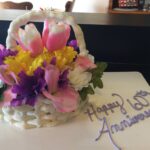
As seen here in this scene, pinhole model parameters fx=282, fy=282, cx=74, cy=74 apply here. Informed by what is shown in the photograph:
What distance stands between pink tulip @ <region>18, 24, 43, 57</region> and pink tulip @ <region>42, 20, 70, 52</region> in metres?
0.02

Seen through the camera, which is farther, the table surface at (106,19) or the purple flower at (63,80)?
the table surface at (106,19)

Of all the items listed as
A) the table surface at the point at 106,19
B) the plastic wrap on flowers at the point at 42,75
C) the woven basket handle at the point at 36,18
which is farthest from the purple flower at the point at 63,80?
the table surface at the point at 106,19

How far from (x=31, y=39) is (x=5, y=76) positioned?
0.31ft

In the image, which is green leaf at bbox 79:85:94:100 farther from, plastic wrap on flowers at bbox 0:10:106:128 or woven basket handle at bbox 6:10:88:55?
woven basket handle at bbox 6:10:88:55

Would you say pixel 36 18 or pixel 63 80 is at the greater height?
pixel 36 18

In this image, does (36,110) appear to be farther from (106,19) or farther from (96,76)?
(106,19)

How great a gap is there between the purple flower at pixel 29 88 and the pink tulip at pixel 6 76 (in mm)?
24

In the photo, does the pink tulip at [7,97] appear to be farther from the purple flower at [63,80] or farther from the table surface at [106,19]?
the table surface at [106,19]

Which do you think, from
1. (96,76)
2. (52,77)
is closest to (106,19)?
(96,76)

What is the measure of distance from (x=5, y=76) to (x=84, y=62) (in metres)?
0.18

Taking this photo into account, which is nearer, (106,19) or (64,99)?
(64,99)

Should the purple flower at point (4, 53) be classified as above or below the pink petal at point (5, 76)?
above

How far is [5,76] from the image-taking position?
582 mm

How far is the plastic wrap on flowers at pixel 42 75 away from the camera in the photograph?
22.3 inches
